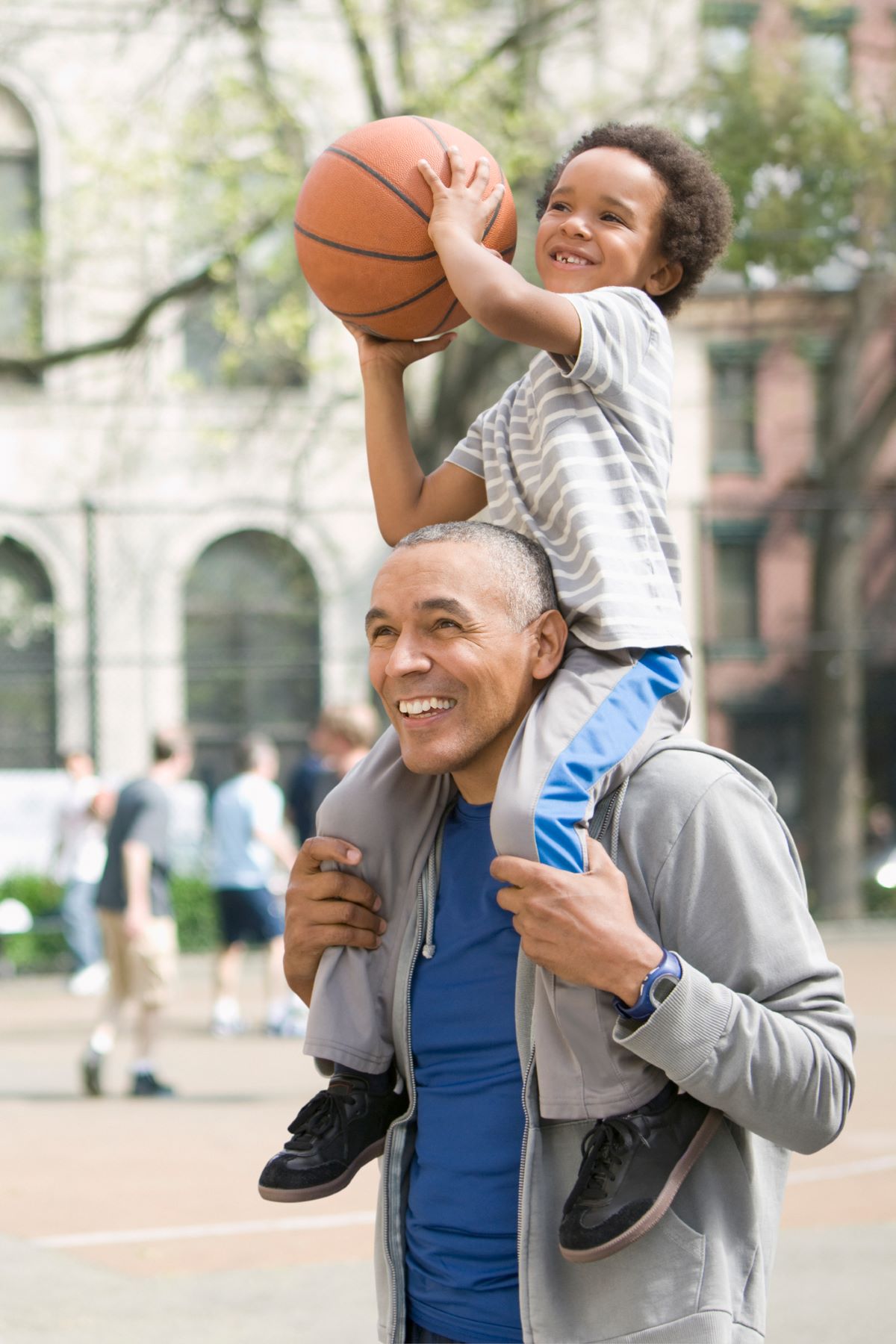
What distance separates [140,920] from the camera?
32.7 ft

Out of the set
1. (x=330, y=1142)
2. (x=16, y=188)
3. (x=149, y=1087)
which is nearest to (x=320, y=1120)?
(x=330, y=1142)

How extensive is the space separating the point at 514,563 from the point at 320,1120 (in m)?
0.88

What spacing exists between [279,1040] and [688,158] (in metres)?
9.72

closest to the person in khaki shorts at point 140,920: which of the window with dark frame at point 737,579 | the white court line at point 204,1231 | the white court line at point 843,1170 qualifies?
the white court line at point 204,1231

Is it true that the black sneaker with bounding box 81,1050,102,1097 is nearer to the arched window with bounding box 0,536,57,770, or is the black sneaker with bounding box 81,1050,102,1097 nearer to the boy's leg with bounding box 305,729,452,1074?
the boy's leg with bounding box 305,729,452,1074

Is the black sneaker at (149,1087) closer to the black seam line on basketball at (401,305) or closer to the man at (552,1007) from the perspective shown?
the man at (552,1007)

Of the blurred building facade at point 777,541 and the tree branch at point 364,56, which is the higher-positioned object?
the tree branch at point 364,56

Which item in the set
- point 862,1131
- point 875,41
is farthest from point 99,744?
point 875,41

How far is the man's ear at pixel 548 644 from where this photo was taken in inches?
100

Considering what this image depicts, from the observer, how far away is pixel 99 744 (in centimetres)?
1725

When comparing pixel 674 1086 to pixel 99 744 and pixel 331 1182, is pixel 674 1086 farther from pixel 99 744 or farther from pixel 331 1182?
pixel 99 744

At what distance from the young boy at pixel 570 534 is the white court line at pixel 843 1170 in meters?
5.41

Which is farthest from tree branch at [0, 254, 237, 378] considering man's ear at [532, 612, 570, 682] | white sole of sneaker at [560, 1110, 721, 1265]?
white sole of sneaker at [560, 1110, 721, 1265]

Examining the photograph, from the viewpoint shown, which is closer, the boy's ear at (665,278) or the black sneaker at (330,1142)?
the black sneaker at (330,1142)
